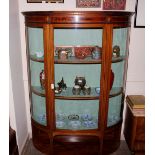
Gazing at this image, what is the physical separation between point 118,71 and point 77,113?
806mm

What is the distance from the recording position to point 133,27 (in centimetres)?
267

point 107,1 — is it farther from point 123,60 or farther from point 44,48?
point 44,48

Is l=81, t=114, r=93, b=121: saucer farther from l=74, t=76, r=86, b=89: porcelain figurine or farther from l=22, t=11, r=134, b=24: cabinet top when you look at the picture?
l=22, t=11, r=134, b=24: cabinet top

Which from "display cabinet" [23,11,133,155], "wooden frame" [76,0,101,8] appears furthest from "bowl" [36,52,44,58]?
"wooden frame" [76,0,101,8]

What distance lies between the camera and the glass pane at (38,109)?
2660mm

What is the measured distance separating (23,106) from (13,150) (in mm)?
985

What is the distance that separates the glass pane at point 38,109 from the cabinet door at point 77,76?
18 centimetres

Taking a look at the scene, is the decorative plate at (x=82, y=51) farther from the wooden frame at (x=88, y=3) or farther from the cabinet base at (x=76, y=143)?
the cabinet base at (x=76, y=143)

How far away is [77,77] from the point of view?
8.71 ft

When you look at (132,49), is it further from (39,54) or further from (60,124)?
(60,124)

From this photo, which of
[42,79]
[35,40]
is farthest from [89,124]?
[35,40]

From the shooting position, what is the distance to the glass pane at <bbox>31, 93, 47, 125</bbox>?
266 cm

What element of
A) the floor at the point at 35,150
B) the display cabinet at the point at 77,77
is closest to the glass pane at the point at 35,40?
the display cabinet at the point at 77,77

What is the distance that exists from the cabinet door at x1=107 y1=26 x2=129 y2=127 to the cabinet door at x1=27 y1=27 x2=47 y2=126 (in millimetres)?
861
